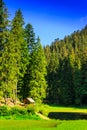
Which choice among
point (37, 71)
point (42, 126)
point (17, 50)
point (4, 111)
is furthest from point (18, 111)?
point (37, 71)

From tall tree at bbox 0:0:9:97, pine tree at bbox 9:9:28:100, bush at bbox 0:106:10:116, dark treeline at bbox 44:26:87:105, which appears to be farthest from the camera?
dark treeline at bbox 44:26:87:105

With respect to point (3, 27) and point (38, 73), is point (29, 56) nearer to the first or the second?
point (38, 73)

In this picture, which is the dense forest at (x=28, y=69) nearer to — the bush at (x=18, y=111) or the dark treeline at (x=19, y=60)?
the dark treeline at (x=19, y=60)

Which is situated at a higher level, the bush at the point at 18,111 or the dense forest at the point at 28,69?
the dense forest at the point at 28,69

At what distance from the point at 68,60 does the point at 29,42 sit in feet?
141

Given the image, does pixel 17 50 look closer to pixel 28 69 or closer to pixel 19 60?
pixel 19 60

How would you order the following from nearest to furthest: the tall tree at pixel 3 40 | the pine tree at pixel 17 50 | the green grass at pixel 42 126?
the green grass at pixel 42 126, the tall tree at pixel 3 40, the pine tree at pixel 17 50

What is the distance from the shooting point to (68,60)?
11750 cm

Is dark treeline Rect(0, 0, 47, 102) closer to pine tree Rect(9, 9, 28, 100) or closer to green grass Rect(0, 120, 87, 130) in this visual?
pine tree Rect(9, 9, 28, 100)

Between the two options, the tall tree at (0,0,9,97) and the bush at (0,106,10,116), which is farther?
the tall tree at (0,0,9,97)

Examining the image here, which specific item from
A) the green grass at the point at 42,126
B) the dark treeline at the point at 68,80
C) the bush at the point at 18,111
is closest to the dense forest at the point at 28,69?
the dark treeline at the point at 68,80

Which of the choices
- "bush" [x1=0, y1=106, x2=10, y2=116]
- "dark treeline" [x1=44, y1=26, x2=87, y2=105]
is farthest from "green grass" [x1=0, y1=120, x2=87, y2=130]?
"dark treeline" [x1=44, y1=26, x2=87, y2=105]

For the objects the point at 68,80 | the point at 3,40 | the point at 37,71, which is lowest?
the point at 37,71

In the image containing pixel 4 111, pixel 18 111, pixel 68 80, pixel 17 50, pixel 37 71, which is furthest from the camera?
pixel 68 80
